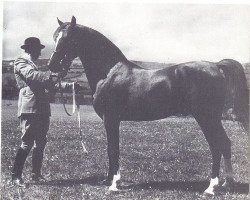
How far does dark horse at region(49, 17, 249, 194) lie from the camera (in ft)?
8.11

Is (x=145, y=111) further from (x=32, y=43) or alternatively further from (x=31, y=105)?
(x=32, y=43)

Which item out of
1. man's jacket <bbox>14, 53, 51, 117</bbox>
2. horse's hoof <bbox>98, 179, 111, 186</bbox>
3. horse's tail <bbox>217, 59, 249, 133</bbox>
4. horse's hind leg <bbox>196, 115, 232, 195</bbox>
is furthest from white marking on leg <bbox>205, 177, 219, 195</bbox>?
man's jacket <bbox>14, 53, 51, 117</bbox>

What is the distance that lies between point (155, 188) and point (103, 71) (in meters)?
1.11

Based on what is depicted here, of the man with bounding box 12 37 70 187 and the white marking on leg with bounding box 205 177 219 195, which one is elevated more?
the man with bounding box 12 37 70 187

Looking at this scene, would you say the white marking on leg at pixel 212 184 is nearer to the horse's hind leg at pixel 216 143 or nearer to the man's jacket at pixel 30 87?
the horse's hind leg at pixel 216 143

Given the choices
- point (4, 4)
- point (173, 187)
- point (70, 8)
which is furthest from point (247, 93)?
point (4, 4)

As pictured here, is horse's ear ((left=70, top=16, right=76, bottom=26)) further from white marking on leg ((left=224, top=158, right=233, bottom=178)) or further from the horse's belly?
white marking on leg ((left=224, top=158, right=233, bottom=178))

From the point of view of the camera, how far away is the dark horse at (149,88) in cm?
247

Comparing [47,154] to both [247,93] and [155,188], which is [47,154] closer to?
[155,188]

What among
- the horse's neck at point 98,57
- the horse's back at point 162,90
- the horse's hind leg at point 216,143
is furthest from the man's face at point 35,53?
the horse's hind leg at point 216,143

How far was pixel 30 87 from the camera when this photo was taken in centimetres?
256

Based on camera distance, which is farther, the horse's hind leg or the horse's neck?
the horse's neck

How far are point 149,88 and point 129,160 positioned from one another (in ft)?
2.47

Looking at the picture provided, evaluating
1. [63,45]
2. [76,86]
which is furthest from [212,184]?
[63,45]
